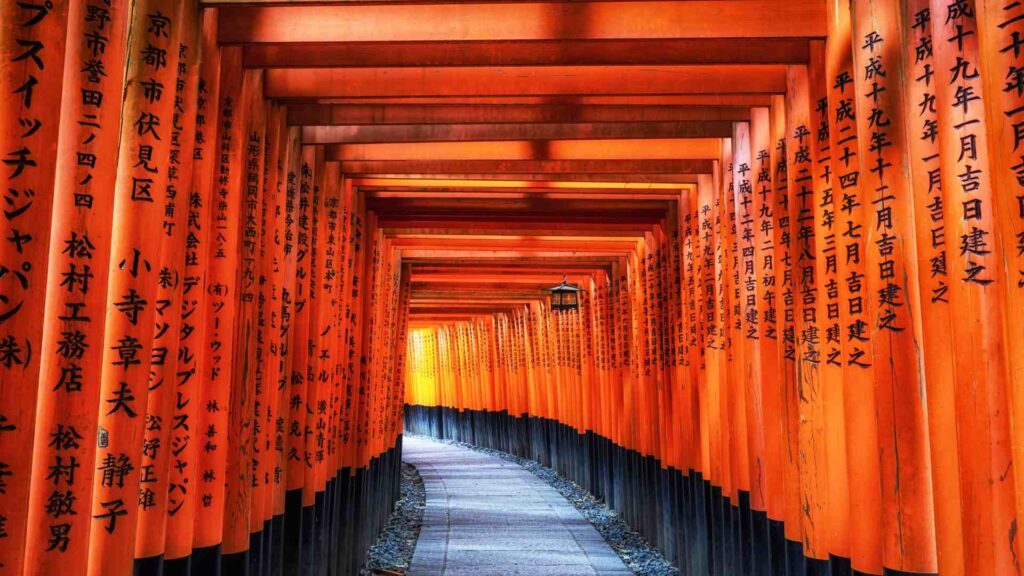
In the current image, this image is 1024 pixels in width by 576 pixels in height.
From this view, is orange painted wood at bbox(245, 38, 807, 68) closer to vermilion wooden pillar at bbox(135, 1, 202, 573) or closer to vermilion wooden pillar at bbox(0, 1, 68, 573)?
vermilion wooden pillar at bbox(135, 1, 202, 573)

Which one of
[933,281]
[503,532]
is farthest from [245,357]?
[503,532]

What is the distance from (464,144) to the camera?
295 inches

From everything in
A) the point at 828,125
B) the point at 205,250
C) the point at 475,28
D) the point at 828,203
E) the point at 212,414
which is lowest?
the point at 212,414

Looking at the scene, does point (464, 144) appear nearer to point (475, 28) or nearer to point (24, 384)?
point (475, 28)

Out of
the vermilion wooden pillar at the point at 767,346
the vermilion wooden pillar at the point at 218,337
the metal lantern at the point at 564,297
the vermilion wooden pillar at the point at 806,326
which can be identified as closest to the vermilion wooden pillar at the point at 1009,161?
the vermilion wooden pillar at the point at 806,326

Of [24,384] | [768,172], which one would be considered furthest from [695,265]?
[24,384]

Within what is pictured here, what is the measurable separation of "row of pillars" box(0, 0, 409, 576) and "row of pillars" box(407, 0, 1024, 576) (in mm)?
3160

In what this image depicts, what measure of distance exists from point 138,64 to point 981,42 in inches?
134

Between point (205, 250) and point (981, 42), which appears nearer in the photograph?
point (981, 42)

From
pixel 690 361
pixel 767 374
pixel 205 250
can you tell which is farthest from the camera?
pixel 690 361

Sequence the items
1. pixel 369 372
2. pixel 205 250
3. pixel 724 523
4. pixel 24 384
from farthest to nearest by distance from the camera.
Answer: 1. pixel 369 372
2. pixel 724 523
3. pixel 205 250
4. pixel 24 384

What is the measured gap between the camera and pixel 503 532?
11.0 meters

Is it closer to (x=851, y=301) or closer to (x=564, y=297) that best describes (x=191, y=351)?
(x=851, y=301)

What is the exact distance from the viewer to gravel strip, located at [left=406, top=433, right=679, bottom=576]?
917cm
